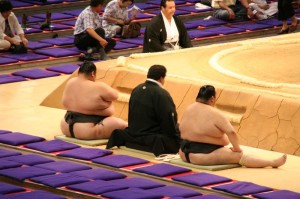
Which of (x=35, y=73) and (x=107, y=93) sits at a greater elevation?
(x=107, y=93)

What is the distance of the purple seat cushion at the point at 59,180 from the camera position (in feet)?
21.7

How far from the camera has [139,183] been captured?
21.8ft

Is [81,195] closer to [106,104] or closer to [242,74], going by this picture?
[106,104]

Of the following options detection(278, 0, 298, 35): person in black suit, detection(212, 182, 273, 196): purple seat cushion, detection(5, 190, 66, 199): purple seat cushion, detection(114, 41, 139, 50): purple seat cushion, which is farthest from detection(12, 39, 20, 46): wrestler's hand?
detection(212, 182, 273, 196): purple seat cushion

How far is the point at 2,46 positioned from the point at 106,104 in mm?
3330

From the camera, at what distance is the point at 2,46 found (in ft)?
35.4

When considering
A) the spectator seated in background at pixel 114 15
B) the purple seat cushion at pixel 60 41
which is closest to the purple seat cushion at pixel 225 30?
the spectator seated in background at pixel 114 15

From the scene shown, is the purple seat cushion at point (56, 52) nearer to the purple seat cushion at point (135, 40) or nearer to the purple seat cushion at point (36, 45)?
the purple seat cushion at point (36, 45)

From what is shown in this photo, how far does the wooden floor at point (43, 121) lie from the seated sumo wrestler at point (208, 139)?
7cm

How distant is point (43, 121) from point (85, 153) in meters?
1.16

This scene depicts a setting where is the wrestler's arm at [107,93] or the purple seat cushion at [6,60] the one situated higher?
the wrestler's arm at [107,93]

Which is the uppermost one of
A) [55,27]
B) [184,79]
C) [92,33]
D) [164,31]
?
[164,31]

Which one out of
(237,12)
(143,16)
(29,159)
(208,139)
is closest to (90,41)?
(143,16)

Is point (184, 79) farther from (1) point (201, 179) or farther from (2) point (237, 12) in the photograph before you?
(2) point (237, 12)
